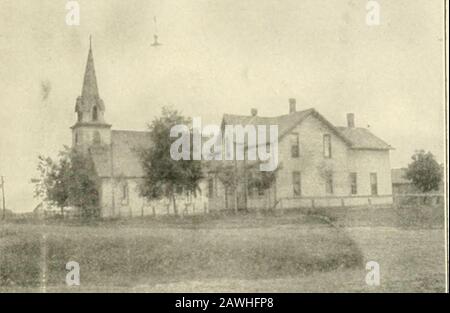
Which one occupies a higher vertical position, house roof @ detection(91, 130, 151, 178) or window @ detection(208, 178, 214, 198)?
house roof @ detection(91, 130, 151, 178)

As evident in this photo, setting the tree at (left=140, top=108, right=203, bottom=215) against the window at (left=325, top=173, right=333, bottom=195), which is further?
the window at (left=325, top=173, right=333, bottom=195)

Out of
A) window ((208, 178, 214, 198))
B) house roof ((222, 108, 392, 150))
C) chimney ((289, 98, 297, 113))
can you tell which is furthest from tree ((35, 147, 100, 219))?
chimney ((289, 98, 297, 113))

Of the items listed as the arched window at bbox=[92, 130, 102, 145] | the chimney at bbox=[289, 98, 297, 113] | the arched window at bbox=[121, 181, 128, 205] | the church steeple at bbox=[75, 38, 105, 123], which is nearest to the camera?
the church steeple at bbox=[75, 38, 105, 123]

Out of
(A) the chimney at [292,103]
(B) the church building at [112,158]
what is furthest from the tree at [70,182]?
(A) the chimney at [292,103]

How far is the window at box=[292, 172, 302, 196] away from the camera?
44.4ft

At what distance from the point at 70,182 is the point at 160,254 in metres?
4.39

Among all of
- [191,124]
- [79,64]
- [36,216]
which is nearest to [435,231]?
[191,124]

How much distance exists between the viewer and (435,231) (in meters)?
9.66

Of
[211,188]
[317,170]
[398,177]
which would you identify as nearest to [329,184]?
[317,170]

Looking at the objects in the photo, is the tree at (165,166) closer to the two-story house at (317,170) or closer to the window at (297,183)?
the two-story house at (317,170)

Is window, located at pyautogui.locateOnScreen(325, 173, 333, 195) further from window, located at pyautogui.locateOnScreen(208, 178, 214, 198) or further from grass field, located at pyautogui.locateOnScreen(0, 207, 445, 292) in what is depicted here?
window, located at pyautogui.locateOnScreen(208, 178, 214, 198)

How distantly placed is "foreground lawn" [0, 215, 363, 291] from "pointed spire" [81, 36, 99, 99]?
2772mm
